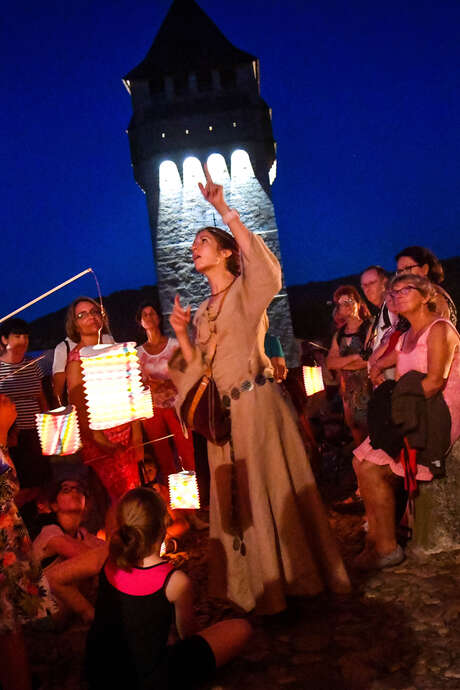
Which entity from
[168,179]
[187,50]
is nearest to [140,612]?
[168,179]

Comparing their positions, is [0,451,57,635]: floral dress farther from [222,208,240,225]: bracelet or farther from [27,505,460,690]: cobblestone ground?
[222,208,240,225]: bracelet

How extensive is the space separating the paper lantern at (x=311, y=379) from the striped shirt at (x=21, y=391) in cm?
298

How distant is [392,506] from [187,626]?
1903mm

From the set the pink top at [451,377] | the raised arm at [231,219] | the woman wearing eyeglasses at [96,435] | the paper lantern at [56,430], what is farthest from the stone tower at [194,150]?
the raised arm at [231,219]

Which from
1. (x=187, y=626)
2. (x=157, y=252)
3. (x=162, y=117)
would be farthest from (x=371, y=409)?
(x=162, y=117)

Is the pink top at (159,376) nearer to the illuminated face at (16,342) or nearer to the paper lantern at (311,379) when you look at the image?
the illuminated face at (16,342)

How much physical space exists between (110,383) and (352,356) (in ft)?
9.21

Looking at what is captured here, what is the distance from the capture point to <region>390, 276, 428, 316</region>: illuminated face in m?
3.79

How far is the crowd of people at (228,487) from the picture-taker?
2352 millimetres

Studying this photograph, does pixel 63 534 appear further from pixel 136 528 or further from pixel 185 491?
pixel 136 528

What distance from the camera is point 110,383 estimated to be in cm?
330

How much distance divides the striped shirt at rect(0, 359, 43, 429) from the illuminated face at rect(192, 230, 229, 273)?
9.44 feet

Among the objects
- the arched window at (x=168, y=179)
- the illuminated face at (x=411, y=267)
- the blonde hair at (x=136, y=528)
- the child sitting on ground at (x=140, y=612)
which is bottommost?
the child sitting on ground at (x=140, y=612)

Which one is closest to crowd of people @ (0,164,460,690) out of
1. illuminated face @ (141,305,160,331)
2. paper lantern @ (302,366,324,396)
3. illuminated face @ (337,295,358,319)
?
illuminated face @ (141,305,160,331)
